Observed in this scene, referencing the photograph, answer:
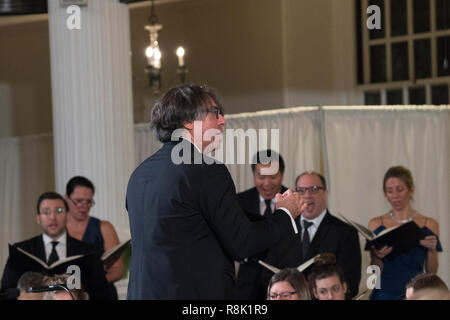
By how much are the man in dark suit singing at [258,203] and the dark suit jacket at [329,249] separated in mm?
84

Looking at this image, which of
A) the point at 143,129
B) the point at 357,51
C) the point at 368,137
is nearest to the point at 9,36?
the point at 143,129

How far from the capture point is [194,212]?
305 cm

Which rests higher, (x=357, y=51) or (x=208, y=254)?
(x=357, y=51)

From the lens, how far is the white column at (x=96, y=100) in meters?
7.30

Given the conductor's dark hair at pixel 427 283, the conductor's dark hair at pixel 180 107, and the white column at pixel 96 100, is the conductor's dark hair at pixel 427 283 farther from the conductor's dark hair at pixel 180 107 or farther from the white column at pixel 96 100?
the white column at pixel 96 100

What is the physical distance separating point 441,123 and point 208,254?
5.07 m

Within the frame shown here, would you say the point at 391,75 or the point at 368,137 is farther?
the point at 391,75

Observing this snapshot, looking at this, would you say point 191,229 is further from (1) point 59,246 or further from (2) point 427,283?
(1) point 59,246

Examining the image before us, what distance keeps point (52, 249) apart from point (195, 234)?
3298mm

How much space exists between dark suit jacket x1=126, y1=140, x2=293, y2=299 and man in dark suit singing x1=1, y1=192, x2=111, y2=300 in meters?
2.55

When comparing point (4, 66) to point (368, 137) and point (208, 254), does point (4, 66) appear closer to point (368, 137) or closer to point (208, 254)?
point (368, 137)

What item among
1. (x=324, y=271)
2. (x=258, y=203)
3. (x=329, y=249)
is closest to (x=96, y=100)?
(x=258, y=203)

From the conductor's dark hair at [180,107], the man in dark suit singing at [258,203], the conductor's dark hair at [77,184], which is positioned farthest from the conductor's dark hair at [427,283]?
the conductor's dark hair at [77,184]

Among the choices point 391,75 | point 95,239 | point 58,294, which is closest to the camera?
point 58,294
